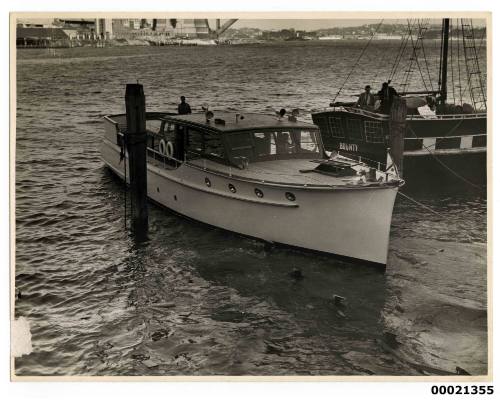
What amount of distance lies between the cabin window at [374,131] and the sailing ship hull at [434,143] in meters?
0.45

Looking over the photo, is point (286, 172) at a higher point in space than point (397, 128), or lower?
lower

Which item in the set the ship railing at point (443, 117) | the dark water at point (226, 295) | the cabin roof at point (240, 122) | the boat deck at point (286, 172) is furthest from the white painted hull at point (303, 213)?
the ship railing at point (443, 117)

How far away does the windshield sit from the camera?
16656 mm

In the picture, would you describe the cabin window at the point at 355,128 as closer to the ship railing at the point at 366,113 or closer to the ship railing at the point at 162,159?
the ship railing at the point at 366,113

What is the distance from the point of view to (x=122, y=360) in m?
10.8

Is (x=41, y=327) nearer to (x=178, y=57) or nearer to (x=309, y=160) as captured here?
(x=309, y=160)

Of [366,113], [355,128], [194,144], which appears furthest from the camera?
[355,128]

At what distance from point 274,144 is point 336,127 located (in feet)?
21.7

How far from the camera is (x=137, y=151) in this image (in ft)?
52.4

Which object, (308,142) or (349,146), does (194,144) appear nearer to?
(308,142)

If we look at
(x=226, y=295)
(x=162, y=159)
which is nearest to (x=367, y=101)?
(x=162, y=159)

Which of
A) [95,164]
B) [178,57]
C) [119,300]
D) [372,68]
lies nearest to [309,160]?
[119,300]

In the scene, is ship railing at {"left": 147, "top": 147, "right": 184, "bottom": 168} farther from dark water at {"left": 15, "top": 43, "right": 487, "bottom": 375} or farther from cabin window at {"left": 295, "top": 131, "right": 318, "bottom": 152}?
cabin window at {"left": 295, "top": 131, "right": 318, "bottom": 152}
